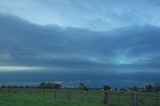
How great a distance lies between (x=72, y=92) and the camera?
53156 millimetres

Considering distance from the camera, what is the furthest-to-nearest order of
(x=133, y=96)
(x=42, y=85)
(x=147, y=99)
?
1. (x=42, y=85)
2. (x=147, y=99)
3. (x=133, y=96)

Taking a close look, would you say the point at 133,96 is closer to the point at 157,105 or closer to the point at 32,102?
the point at 157,105

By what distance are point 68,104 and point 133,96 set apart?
461 cm

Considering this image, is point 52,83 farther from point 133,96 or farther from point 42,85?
point 133,96

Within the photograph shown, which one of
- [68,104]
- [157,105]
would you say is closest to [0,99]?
[68,104]

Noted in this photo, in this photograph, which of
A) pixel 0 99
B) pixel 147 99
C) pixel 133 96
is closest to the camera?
pixel 0 99

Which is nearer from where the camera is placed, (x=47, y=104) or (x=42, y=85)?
(x=47, y=104)

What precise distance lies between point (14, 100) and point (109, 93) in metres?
11.3

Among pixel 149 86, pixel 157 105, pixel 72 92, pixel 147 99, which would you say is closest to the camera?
pixel 157 105

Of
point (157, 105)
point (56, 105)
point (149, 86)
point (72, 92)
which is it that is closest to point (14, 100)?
point (56, 105)

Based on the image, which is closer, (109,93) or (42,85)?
(109,93)

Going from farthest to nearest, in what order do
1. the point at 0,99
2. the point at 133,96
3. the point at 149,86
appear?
the point at 149,86
the point at 133,96
the point at 0,99

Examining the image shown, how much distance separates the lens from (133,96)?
2656 centimetres

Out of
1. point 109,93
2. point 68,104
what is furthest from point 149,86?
point 68,104
